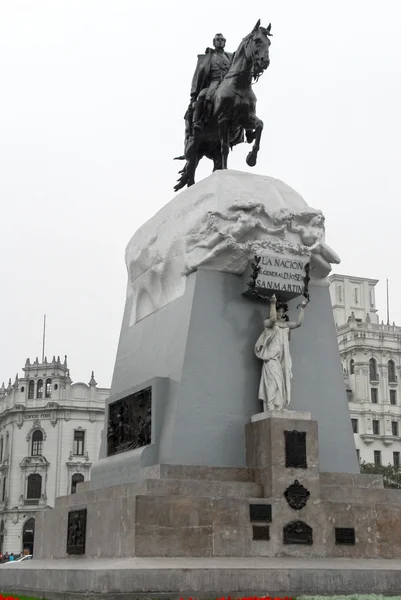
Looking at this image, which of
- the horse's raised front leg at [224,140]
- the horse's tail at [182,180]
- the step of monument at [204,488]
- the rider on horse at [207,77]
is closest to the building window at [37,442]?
the horse's tail at [182,180]

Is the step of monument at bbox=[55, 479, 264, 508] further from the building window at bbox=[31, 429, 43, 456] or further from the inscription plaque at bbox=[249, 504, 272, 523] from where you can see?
the building window at bbox=[31, 429, 43, 456]

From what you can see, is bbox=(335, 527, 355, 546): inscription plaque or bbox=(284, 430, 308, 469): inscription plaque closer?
bbox=(335, 527, 355, 546): inscription plaque

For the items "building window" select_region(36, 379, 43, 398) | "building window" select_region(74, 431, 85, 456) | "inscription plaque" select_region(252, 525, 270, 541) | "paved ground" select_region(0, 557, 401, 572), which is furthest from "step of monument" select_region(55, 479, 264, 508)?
"building window" select_region(36, 379, 43, 398)

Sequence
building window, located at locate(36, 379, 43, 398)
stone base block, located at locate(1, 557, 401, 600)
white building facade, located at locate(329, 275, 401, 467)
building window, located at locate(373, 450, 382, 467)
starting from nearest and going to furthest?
stone base block, located at locate(1, 557, 401, 600)
building window, located at locate(373, 450, 382, 467)
white building facade, located at locate(329, 275, 401, 467)
building window, located at locate(36, 379, 43, 398)

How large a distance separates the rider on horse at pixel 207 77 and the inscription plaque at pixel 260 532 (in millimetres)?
7527

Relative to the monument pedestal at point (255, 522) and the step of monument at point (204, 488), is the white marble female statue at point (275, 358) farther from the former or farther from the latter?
the step of monument at point (204, 488)

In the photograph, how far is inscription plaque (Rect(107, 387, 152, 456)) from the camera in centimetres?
1255

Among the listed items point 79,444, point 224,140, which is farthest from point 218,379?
→ point 79,444

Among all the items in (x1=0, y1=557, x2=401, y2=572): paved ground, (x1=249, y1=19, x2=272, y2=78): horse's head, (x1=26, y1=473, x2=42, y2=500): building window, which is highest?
(x1=249, y1=19, x2=272, y2=78): horse's head

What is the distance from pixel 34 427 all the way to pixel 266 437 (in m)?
49.7

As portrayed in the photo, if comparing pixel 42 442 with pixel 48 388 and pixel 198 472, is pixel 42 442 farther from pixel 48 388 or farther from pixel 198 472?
pixel 198 472

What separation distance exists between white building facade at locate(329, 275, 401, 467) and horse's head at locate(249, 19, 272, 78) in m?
44.8

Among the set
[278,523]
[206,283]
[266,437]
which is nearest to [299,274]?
[206,283]

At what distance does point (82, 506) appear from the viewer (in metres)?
12.5
